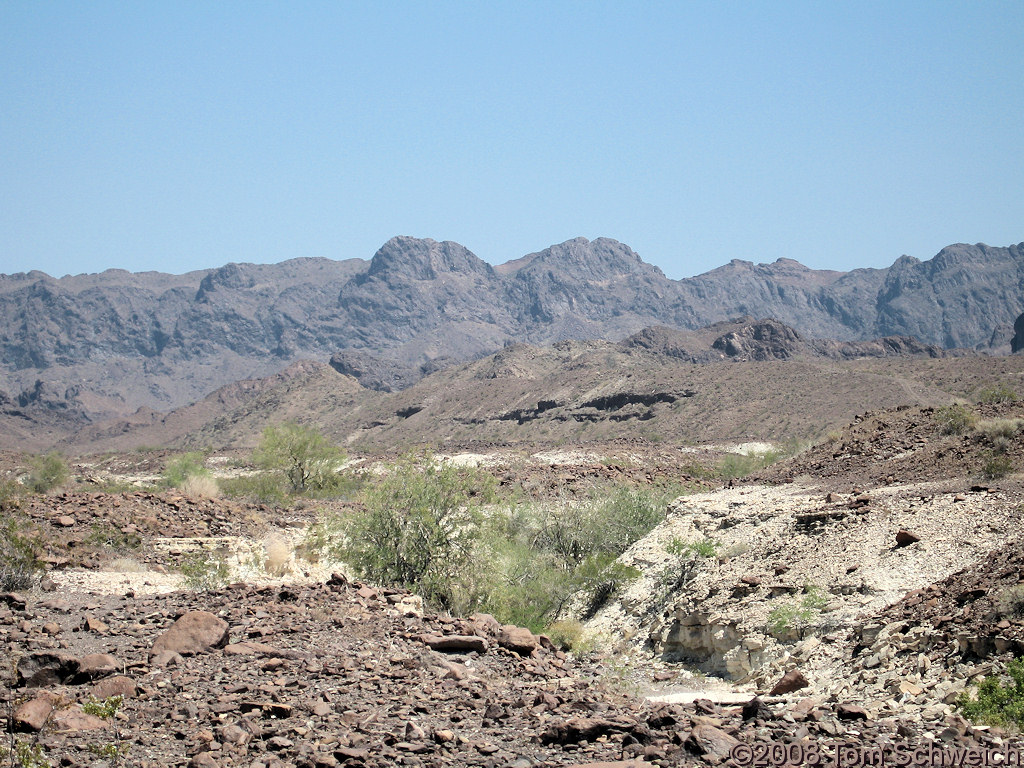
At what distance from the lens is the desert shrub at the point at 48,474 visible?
32.4 meters

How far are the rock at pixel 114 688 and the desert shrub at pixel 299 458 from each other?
24289 millimetres

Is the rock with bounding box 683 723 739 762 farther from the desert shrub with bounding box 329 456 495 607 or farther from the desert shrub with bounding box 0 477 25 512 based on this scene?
the desert shrub with bounding box 0 477 25 512

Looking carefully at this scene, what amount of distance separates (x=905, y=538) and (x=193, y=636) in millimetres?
9248

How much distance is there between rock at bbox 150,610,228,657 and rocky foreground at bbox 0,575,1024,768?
0.06 ft

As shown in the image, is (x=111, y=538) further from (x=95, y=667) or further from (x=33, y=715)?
(x=33, y=715)

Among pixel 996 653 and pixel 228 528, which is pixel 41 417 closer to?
pixel 228 528

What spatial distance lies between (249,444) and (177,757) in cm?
9550

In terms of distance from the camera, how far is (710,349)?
402 feet

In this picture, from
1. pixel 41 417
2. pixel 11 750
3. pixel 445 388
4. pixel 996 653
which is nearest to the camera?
pixel 11 750

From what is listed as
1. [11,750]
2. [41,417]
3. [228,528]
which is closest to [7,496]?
[228,528]

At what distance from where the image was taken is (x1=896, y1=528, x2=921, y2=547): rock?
1234cm

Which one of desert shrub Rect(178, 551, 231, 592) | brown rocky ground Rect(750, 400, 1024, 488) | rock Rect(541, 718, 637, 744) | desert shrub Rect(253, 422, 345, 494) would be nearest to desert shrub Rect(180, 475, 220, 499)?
desert shrub Rect(253, 422, 345, 494)

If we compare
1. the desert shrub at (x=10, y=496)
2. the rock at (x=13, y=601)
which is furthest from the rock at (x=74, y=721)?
the desert shrub at (x=10, y=496)

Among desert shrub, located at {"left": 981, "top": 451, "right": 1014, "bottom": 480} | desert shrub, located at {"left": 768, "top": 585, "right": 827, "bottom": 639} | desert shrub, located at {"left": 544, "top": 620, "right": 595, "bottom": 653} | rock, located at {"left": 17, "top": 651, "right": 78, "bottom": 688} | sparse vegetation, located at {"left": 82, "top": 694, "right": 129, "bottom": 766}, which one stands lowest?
desert shrub, located at {"left": 544, "top": 620, "right": 595, "bottom": 653}
